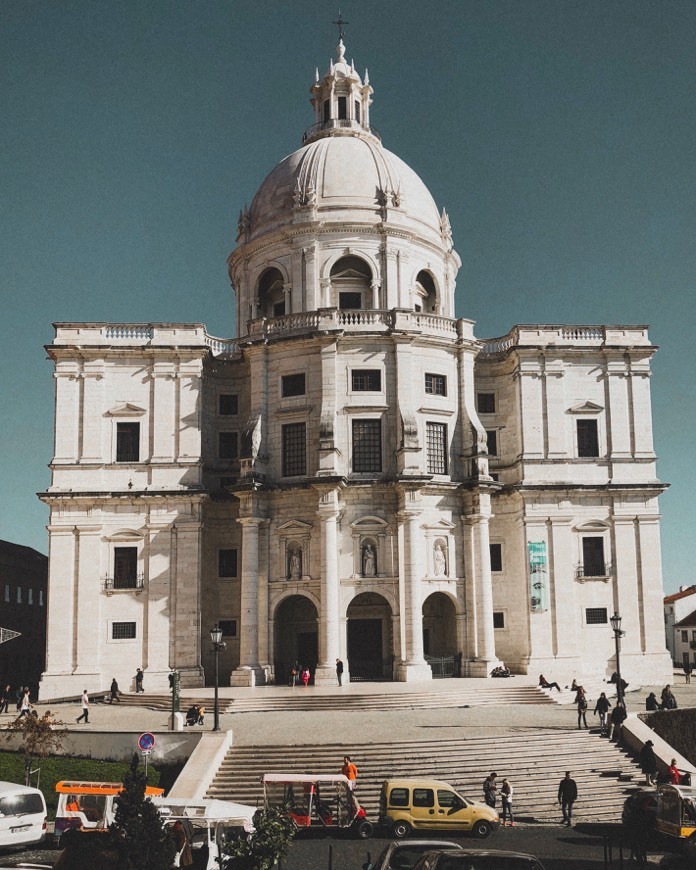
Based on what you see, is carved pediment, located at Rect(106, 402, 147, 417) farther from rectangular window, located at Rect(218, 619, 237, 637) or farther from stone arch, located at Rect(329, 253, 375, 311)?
stone arch, located at Rect(329, 253, 375, 311)

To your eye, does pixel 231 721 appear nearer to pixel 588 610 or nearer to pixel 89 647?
pixel 89 647

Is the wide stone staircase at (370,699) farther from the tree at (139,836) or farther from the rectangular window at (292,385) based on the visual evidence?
the tree at (139,836)

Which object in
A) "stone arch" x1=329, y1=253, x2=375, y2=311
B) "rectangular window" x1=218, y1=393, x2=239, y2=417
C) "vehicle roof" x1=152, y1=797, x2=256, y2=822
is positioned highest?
"stone arch" x1=329, y1=253, x2=375, y2=311

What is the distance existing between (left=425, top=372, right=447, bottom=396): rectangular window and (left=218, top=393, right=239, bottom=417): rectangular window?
410 inches

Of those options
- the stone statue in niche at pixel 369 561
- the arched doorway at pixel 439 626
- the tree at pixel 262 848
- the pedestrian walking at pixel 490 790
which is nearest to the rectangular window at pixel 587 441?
the arched doorway at pixel 439 626

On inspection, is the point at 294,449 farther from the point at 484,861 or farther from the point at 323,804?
the point at 484,861

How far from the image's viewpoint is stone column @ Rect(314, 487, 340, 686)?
44.8 meters

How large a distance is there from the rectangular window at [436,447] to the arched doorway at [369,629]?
22.8 ft

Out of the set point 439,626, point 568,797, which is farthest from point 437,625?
point 568,797

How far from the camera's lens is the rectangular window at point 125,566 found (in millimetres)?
48250

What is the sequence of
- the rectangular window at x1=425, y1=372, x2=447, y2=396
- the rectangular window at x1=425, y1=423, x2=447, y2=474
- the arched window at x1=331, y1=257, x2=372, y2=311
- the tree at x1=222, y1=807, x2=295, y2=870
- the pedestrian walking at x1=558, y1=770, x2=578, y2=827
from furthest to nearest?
the arched window at x1=331, y1=257, x2=372, y2=311 → the rectangular window at x1=425, y1=372, x2=447, y2=396 → the rectangular window at x1=425, y1=423, x2=447, y2=474 → the pedestrian walking at x1=558, y1=770, x2=578, y2=827 → the tree at x1=222, y1=807, x2=295, y2=870

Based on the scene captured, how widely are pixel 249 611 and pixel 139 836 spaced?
3566 centimetres

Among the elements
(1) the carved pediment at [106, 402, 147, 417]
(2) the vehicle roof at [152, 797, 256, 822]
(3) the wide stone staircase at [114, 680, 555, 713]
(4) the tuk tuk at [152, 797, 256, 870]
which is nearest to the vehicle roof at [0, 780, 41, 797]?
(4) the tuk tuk at [152, 797, 256, 870]

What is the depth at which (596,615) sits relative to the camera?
49.3 metres
